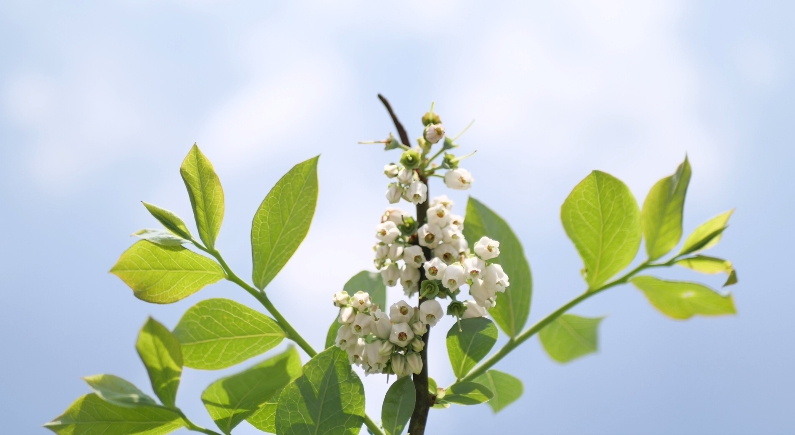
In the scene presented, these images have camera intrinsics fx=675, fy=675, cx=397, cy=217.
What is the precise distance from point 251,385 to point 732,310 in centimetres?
111

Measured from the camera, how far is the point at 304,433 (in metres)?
1.54

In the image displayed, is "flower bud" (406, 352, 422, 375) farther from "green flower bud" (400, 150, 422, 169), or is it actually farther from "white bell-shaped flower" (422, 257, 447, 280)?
"green flower bud" (400, 150, 422, 169)

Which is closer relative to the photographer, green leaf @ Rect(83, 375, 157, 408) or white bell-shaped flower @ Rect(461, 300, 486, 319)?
green leaf @ Rect(83, 375, 157, 408)

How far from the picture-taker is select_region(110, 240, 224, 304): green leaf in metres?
1.73

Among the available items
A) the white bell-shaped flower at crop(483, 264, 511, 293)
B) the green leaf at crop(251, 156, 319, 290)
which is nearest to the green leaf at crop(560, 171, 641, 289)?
the white bell-shaped flower at crop(483, 264, 511, 293)

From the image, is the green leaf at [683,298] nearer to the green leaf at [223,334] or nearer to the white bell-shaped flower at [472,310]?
the white bell-shaped flower at [472,310]

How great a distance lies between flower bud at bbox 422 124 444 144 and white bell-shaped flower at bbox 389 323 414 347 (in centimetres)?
47

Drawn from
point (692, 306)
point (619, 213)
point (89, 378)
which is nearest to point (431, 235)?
point (619, 213)

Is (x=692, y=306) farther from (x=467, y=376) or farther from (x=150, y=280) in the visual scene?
(x=150, y=280)

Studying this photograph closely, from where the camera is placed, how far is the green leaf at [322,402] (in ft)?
5.01

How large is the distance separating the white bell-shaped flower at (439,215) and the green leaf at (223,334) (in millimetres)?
510

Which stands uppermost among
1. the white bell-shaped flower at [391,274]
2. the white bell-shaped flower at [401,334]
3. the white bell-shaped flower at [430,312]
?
the white bell-shaped flower at [391,274]

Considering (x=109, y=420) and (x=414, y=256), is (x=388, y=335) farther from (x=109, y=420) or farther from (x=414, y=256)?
(x=109, y=420)

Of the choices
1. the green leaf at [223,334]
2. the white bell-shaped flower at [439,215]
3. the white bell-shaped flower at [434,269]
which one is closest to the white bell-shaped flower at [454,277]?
the white bell-shaped flower at [434,269]
